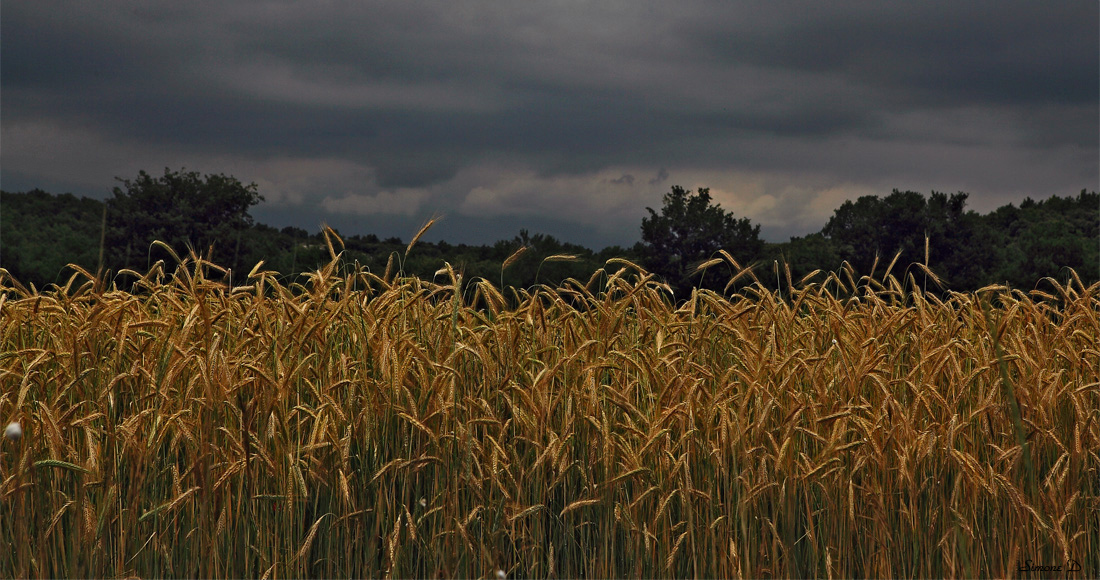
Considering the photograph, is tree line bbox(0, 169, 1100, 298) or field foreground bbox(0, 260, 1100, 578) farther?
tree line bbox(0, 169, 1100, 298)

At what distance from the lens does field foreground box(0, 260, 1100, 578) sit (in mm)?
3637

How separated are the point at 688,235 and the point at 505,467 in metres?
26.2

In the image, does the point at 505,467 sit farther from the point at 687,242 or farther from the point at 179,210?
the point at 179,210

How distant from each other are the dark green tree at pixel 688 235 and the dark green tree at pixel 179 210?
51.8 ft

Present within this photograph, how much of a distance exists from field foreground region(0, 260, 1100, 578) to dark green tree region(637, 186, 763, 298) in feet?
80.1

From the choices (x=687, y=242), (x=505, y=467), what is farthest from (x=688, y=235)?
(x=505, y=467)

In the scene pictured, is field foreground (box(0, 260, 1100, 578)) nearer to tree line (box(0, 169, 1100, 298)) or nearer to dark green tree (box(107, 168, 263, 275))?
tree line (box(0, 169, 1100, 298))

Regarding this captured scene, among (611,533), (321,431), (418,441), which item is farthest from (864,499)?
(321,431)

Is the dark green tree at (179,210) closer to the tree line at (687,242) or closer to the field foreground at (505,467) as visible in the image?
the tree line at (687,242)

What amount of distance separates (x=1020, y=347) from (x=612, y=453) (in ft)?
9.01

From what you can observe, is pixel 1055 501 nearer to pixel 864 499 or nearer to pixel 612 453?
pixel 864 499

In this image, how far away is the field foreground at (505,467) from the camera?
3637 mm

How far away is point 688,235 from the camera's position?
29078 millimetres

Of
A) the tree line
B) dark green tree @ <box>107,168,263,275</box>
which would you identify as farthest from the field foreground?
dark green tree @ <box>107,168,263,275</box>
